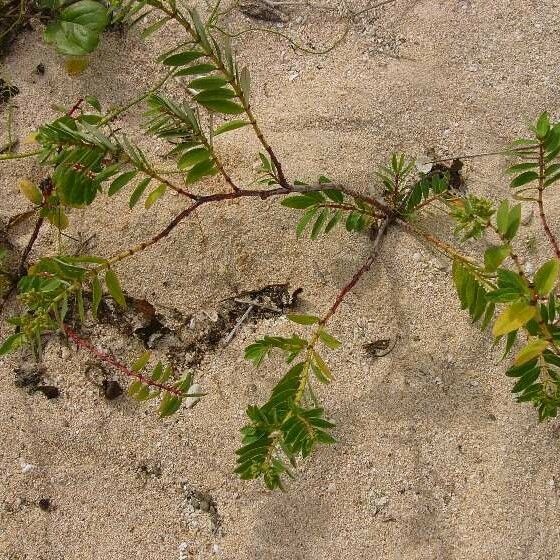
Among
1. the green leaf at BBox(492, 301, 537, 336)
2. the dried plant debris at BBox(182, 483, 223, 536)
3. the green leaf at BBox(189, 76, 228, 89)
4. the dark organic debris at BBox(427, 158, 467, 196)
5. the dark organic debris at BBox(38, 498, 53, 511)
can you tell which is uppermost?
the green leaf at BBox(189, 76, 228, 89)

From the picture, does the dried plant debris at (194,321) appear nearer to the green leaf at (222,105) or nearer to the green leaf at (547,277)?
the green leaf at (222,105)

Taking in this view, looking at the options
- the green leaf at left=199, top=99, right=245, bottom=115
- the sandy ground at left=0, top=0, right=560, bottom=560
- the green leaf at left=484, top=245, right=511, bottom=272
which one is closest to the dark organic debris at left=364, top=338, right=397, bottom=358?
the sandy ground at left=0, top=0, right=560, bottom=560

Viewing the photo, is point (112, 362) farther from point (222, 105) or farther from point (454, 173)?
point (454, 173)

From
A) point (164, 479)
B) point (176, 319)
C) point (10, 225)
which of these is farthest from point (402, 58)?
point (164, 479)

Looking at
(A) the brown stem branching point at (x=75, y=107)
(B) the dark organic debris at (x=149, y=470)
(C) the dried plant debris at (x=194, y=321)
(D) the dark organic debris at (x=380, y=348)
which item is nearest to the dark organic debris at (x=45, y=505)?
(B) the dark organic debris at (x=149, y=470)

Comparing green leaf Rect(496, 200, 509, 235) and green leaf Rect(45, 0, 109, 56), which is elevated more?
green leaf Rect(45, 0, 109, 56)

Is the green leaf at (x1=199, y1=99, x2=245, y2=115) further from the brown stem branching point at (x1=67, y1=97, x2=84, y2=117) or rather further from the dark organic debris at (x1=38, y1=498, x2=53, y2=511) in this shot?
the dark organic debris at (x1=38, y1=498, x2=53, y2=511)

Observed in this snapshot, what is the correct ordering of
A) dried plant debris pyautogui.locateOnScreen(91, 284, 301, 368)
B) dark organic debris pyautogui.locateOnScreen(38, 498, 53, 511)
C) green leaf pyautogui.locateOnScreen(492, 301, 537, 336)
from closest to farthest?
green leaf pyautogui.locateOnScreen(492, 301, 537, 336) < dark organic debris pyautogui.locateOnScreen(38, 498, 53, 511) < dried plant debris pyautogui.locateOnScreen(91, 284, 301, 368)

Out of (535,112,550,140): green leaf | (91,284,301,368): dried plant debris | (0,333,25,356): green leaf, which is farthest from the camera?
(91,284,301,368): dried plant debris

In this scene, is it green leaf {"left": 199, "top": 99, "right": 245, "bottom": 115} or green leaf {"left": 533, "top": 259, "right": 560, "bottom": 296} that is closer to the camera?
green leaf {"left": 533, "top": 259, "right": 560, "bottom": 296}
